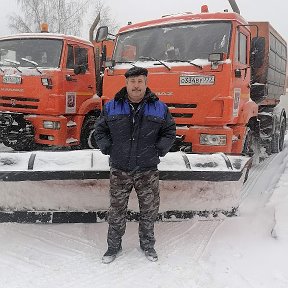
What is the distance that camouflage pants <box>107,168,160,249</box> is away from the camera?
10.2ft

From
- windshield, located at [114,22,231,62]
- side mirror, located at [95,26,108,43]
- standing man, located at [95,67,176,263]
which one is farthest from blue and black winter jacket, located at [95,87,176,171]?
side mirror, located at [95,26,108,43]

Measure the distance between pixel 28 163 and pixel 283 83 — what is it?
22.0 ft

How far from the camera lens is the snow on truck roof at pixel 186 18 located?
4609 millimetres

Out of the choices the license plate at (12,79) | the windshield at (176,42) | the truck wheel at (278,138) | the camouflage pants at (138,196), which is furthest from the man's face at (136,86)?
the truck wheel at (278,138)

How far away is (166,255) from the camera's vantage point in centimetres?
324

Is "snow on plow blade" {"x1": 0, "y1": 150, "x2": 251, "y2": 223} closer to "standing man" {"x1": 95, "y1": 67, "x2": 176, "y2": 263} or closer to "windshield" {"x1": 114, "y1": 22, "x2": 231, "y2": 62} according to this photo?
"standing man" {"x1": 95, "y1": 67, "x2": 176, "y2": 263}

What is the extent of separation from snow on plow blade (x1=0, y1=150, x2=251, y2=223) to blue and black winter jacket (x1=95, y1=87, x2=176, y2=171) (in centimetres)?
38

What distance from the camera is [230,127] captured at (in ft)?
15.2

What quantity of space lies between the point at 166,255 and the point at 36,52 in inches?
171

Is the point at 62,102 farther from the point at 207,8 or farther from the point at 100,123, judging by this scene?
the point at 100,123

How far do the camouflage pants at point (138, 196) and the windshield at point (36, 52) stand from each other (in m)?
3.56

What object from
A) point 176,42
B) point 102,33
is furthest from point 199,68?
point 102,33

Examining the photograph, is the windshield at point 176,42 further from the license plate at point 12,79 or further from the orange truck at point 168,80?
the license plate at point 12,79

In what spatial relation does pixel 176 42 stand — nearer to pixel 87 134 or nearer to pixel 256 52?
pixel 256 52
